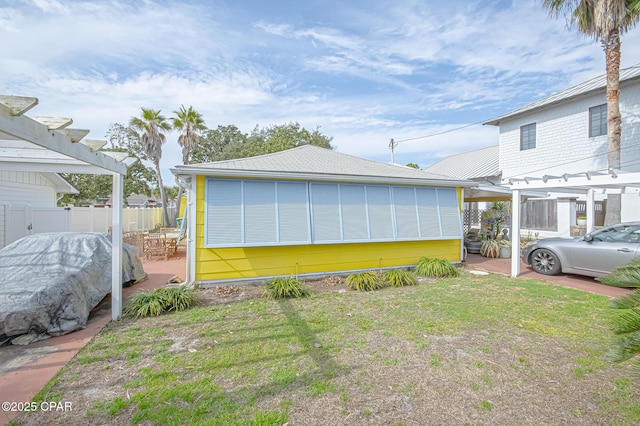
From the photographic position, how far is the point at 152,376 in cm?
325

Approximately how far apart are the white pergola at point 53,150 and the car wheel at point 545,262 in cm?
985

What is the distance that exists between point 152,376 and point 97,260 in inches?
131

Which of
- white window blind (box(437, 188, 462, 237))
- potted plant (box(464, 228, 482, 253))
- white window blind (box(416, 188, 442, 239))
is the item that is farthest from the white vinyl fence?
potted plant (box(464, 228, 482, 253))

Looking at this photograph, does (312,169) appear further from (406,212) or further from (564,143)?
(564,143)

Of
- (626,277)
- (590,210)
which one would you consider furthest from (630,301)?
(590,210)

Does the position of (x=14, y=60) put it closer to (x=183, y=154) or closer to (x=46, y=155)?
(x=46, y=155)

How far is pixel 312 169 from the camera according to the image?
7.40 m

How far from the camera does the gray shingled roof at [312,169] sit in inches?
253

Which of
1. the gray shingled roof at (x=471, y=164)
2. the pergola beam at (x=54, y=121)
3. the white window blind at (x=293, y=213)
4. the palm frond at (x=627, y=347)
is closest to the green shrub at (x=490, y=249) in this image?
the gray shingled roof at (x=471, y=164)

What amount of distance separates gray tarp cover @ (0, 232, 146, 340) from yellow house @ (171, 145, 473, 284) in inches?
67.3

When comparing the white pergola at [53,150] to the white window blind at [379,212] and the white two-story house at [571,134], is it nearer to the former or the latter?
the white window blind at [379,212]

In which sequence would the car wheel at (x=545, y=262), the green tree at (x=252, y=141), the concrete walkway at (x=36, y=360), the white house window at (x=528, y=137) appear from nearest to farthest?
the concrete walkway at (x=36, y=360), the car wheel at (x=545, y=262), the white house window at (x=528, y=137), the green tree at (x=252, y=141)

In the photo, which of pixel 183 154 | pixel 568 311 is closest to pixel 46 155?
pixel 568 311

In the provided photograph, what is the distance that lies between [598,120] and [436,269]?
1017 centimetres
